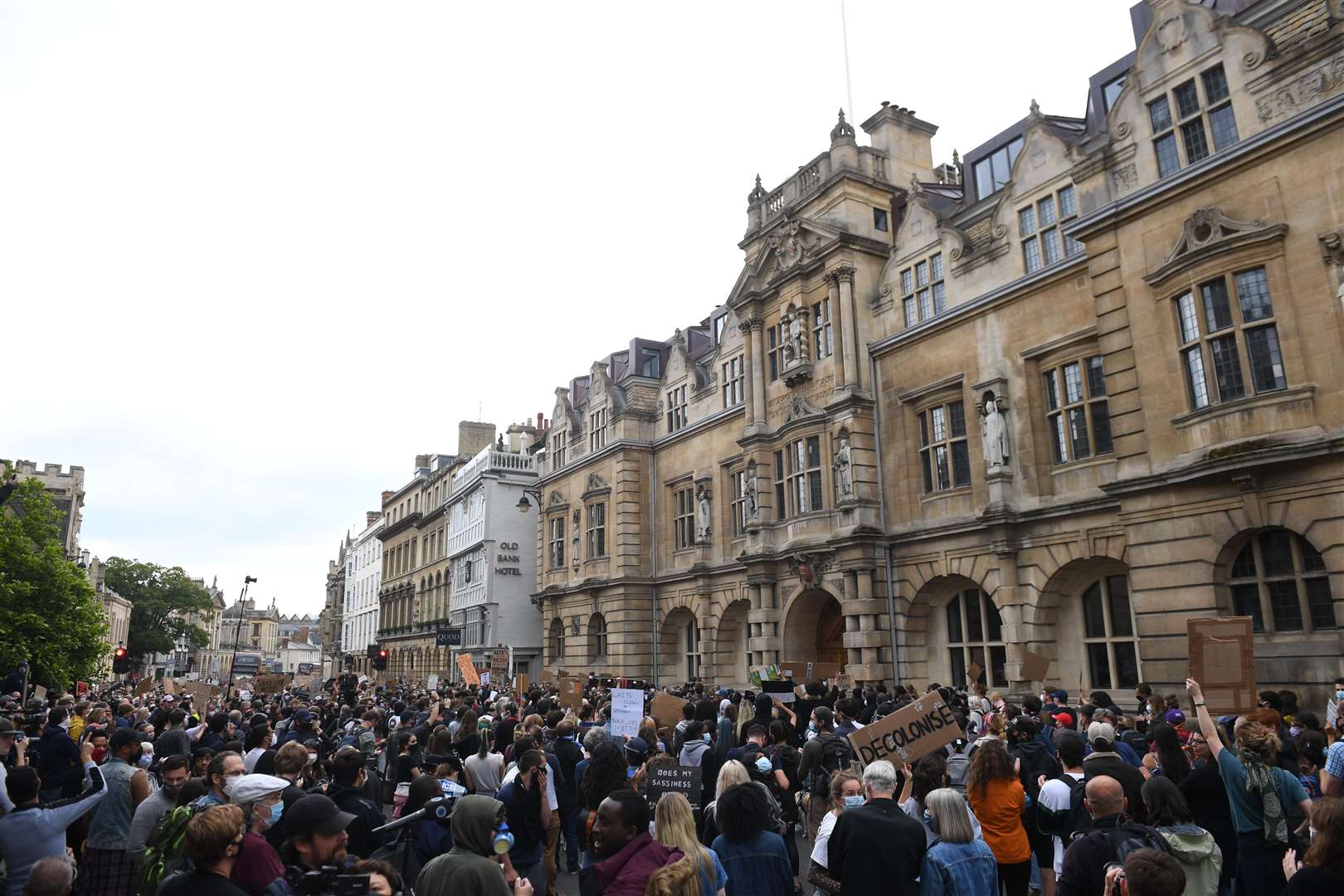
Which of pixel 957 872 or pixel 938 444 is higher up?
pixel 938 444

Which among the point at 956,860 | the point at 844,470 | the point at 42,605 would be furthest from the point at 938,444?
the point at 42,605

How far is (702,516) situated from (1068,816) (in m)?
25.6

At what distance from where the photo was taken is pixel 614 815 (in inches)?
196

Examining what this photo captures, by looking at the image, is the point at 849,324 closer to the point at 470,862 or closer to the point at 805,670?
the point at 805,670

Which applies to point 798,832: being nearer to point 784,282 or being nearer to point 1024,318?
point 1024,318

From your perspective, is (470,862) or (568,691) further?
(568,691)

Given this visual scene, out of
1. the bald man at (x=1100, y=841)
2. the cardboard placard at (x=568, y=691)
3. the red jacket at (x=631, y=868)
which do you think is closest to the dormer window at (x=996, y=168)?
the cardboard placard at (x=568, y=691)

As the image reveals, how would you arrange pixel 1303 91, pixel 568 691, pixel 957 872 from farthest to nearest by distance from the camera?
pixel 568 691, pixel 1303 91, pixel 957 872

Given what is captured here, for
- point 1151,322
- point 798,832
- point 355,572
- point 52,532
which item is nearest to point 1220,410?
point 1151,322

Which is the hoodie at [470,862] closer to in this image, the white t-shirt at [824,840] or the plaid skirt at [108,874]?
the white t-shirt at [824,840]

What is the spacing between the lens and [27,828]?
19.9ft

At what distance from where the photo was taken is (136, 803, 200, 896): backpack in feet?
17.9

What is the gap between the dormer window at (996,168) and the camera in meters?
23.9

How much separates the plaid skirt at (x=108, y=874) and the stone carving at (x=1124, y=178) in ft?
65.5
